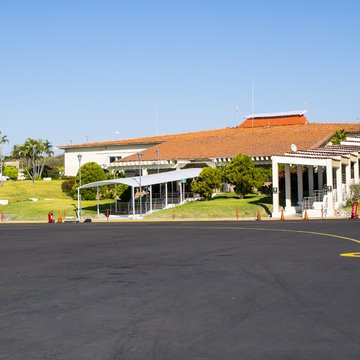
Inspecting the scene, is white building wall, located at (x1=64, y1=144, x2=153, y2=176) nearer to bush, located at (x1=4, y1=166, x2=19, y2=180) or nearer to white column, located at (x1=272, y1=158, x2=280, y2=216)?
bush, located at (x1=4, y1=166, x2=19, y2=180)

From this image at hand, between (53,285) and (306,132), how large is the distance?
5921cm

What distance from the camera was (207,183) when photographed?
58438 millimetres

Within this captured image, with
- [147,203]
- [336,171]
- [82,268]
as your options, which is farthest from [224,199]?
[82,268]

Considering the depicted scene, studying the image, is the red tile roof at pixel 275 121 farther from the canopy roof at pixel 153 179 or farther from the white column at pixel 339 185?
the white column at pixel 339 185

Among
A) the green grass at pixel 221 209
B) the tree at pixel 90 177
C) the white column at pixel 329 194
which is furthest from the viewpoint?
the tree at pixel 90 177

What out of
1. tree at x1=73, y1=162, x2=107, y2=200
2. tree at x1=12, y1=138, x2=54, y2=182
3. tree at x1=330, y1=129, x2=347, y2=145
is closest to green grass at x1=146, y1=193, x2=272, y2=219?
tree at x1=330, y1=129, x2=347, y2=145

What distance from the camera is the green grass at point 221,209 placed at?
5003 centimetres

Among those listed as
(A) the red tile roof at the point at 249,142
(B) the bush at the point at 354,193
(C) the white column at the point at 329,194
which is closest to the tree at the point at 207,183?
(A) the red tile roof at the point at 249,142

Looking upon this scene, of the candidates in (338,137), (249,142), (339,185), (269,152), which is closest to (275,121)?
(249,142)

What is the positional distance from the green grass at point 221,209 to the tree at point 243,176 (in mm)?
1054

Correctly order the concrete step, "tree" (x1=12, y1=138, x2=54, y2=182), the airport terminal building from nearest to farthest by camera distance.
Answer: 1. the concrete step
2. the airport terminal building
3. "tree" (x1=12, y1=138, x2=54, y2=182)

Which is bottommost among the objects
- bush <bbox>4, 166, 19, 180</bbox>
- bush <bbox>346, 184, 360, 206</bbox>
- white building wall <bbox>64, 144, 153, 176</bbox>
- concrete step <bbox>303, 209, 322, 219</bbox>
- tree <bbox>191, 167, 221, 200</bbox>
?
concrete step <bbox>303, 209, 322, 219</bbox>

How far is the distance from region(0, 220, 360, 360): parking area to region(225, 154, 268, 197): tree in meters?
32.3

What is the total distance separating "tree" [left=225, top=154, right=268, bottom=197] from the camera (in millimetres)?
56594
